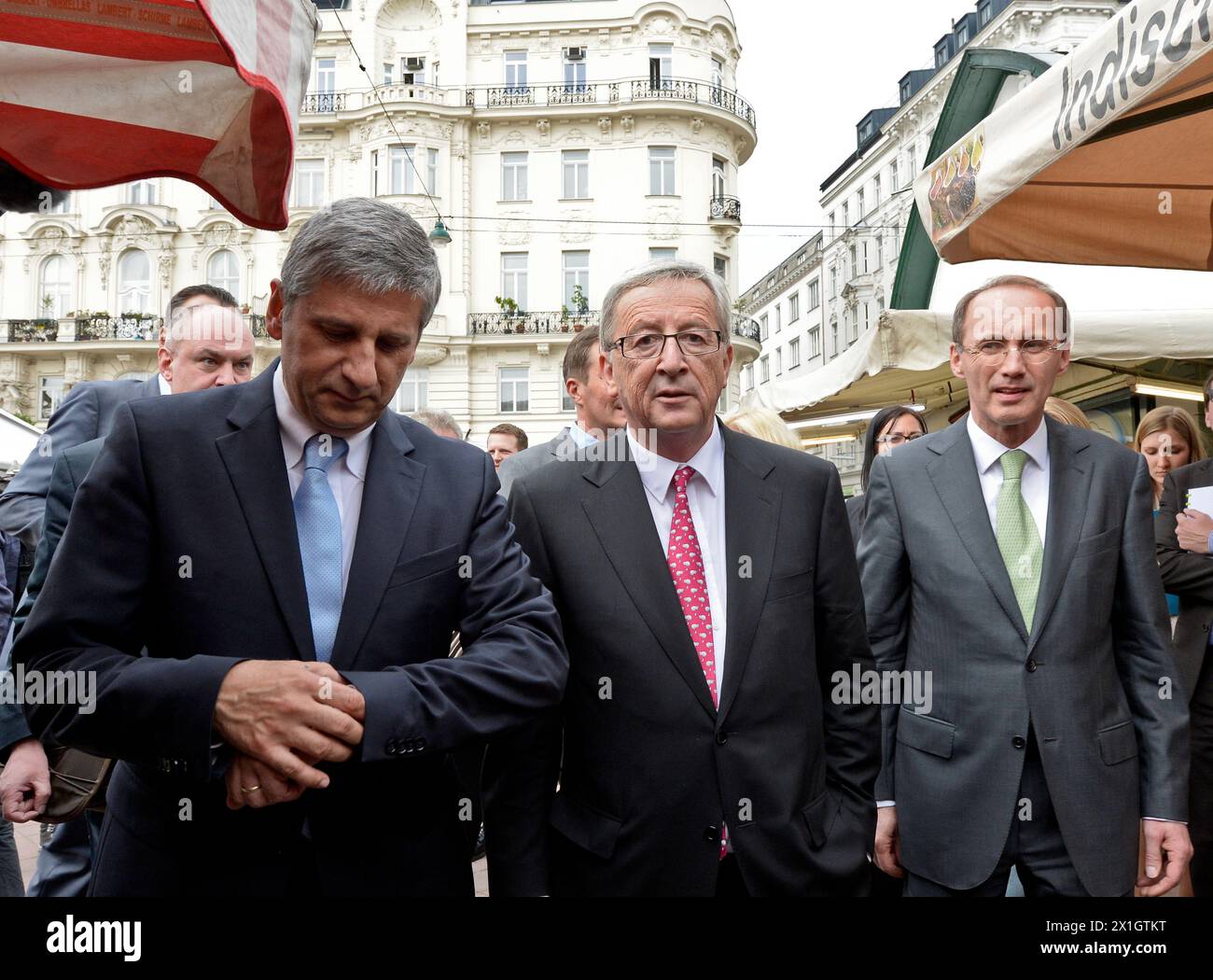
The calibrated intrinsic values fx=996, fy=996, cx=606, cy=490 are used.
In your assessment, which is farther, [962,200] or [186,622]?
[962,200]

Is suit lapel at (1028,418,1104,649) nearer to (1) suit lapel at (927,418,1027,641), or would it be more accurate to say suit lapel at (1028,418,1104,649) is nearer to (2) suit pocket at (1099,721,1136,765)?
(1) suit lapel at (927,418,1027,641)

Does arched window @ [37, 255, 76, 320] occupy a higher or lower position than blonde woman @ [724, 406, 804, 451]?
higher

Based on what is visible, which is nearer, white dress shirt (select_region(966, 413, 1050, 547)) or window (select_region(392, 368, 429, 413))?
white dress shirt (select_region(966, 413, 1050, 547))

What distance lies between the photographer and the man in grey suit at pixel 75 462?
2643mm

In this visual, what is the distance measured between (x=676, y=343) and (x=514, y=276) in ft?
109

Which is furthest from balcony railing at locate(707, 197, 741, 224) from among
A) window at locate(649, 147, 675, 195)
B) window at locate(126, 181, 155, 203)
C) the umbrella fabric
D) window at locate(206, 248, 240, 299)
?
the umbrella fabric

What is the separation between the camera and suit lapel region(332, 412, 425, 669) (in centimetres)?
185

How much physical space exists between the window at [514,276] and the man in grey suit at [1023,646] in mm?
32447

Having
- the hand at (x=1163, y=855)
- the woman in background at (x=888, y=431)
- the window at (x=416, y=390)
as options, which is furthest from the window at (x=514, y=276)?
the hand at (x=1163, y=855)

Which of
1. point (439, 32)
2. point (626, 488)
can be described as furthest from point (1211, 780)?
point (439, 32)

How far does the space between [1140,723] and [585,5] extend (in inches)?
1492

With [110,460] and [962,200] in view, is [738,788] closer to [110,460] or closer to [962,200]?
[110,460]

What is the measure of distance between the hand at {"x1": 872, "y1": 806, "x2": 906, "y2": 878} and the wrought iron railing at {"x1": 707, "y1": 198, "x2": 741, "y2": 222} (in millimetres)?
32991

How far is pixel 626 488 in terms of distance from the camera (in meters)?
2.46
